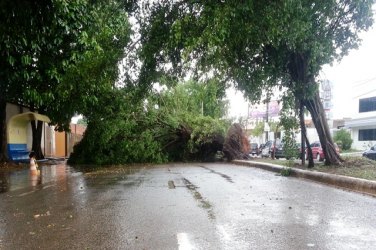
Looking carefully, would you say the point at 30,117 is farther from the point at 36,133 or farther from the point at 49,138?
the point at 49,138

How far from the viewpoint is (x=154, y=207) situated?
8.98m

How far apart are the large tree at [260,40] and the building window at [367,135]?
102 feet

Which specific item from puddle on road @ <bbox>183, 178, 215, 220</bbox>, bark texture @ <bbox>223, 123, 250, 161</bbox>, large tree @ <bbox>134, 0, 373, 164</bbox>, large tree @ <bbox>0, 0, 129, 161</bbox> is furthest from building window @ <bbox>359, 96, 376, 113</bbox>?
puddle on road @ <bbox>183, 178, 215, 220</bbox>

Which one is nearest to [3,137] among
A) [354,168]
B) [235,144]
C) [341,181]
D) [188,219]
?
[235,144]

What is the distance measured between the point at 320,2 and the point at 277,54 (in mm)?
4851

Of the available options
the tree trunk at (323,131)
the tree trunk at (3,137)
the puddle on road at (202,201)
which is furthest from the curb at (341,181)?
the tree trunk at (3,137)

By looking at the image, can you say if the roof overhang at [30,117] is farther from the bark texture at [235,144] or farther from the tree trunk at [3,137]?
the bark texture at [235,144]

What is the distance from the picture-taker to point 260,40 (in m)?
13.3

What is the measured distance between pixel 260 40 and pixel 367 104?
38326 mm

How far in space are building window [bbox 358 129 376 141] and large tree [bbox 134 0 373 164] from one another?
31.0 metres

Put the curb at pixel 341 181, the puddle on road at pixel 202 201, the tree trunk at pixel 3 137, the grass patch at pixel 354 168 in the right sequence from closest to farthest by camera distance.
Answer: the puddle on road at pixel 202 201 → the curb at pixel 341 181 → the grass patch at pixel 354 168 → the tree trunk at pixel 3 137

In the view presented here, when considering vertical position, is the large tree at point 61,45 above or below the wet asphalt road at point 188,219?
above

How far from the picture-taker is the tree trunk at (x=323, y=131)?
17.0 meters

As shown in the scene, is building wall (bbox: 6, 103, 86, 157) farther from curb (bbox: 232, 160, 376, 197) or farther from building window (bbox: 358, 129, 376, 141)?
building window (bbox: 358, 129, 376, 141)
